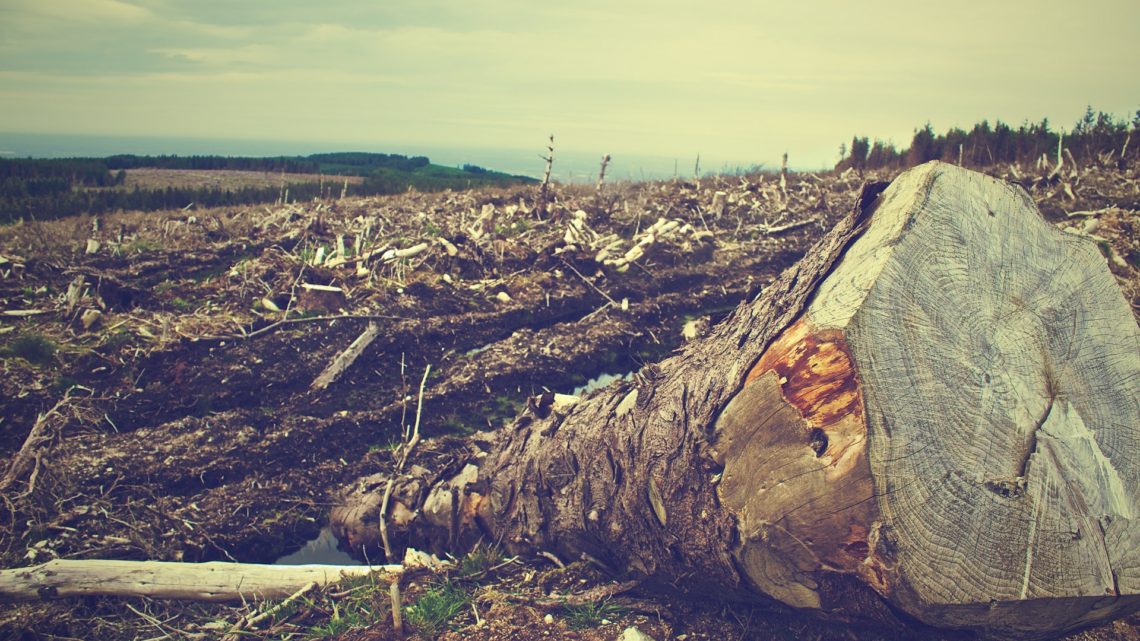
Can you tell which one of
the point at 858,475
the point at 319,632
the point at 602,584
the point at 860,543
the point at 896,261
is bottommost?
the point at 319,632

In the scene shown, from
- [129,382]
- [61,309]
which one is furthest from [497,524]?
[61,309]

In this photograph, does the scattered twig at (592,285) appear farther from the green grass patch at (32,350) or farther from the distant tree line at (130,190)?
the distant tree line at (130,190)

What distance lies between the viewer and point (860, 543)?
9.50ft

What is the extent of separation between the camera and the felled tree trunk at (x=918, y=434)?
9.18 ft

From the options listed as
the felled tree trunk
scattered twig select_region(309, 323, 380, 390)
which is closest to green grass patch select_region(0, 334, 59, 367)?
scattered twig select_region(309, 323, 380, 390)

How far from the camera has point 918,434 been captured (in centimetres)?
280

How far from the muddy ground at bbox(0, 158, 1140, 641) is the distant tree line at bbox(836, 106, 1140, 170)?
3843 millimetres

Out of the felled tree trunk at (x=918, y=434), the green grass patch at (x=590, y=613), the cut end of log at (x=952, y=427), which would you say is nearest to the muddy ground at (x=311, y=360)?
the green grass patch at (x=590, y=613)

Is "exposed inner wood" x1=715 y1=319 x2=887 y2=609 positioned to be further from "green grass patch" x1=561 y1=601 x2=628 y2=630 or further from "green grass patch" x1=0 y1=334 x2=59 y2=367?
"green grass patch" x1=0 y1=334 x2=59 y2=367

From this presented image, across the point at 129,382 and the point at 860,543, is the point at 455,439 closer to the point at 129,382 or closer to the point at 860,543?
the point at 129,382

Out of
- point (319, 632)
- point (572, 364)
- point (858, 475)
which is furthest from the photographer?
point (572, 364)

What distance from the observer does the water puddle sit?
5328 millimetres

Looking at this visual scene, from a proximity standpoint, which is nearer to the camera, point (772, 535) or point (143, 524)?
point (772, 535)

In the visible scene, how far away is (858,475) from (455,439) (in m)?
4.22
